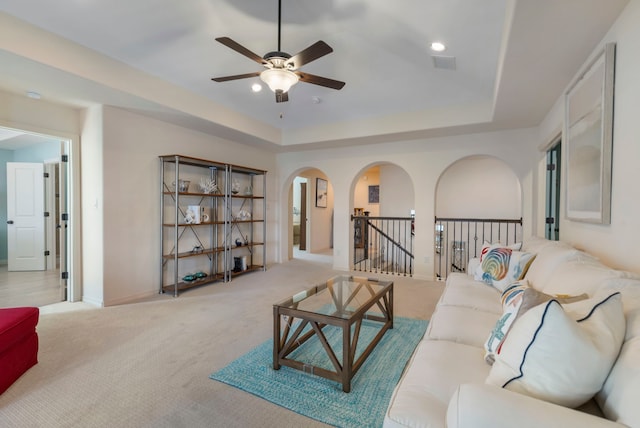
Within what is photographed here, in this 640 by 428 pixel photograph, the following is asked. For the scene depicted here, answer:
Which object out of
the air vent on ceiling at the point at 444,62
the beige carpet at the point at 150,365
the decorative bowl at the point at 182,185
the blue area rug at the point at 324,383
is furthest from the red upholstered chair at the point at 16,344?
the air vent on ceiling at the point at 444,62

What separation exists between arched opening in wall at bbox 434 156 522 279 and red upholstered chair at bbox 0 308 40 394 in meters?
6.82

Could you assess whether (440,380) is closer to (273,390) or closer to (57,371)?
(273,390)

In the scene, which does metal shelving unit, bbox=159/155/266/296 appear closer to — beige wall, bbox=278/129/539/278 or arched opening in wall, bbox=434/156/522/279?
beige wall, bbox=278/129/539/278

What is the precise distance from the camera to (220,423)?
1671mm

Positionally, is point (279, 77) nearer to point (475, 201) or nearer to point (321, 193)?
point (321, 193)

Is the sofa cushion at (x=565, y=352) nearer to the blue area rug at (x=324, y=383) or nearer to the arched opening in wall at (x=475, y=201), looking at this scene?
the blue area rug at (x=324, y=383)

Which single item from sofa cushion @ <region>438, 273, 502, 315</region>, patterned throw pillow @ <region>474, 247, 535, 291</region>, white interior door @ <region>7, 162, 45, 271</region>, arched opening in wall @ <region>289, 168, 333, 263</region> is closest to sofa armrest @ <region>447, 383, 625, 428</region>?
sofa cushion @ <region>438, 273, 502, 315</region>

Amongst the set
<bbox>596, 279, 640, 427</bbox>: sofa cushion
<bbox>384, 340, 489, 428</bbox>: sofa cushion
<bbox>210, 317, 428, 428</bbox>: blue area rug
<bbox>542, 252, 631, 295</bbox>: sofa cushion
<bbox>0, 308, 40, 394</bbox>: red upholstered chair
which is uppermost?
<bbox>542, 252, 631, 295</bbox>: sofa cushion

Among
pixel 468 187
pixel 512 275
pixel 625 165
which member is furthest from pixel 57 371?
pixel 468 187

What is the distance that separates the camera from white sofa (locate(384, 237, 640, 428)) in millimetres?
866

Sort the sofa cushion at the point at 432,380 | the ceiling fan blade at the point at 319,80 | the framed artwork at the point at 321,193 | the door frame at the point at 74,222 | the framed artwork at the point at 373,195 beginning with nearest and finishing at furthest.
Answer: the sofa cushion at the point at 432,380, the ceiling fan blade at the point at 319,80, the door frame at the point at 74,222, the framed artwork at the point at 321,193, the framed artwork at the point at 373,195

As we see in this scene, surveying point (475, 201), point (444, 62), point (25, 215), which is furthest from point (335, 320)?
point (475, 201)

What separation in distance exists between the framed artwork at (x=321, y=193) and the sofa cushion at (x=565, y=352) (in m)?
7.54

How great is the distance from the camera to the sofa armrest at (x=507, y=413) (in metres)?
0.83
